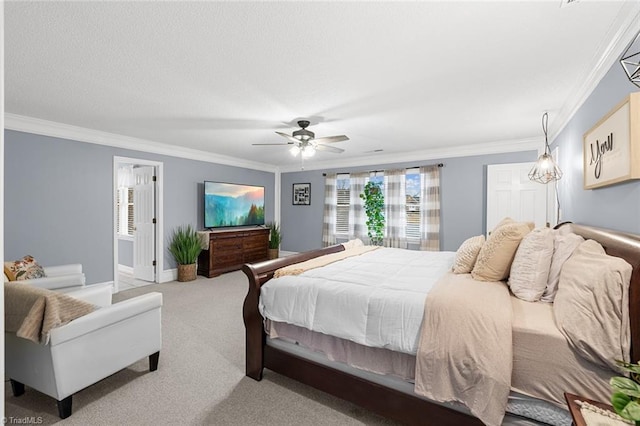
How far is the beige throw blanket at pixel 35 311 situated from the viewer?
1.71 meters

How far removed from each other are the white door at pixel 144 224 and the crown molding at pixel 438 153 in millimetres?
3332

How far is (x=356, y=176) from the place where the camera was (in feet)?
20.6

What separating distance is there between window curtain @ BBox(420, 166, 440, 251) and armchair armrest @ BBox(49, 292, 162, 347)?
452 centimetres

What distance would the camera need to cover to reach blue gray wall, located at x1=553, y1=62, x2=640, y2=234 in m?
1.78

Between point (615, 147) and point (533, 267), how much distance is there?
0.92 m

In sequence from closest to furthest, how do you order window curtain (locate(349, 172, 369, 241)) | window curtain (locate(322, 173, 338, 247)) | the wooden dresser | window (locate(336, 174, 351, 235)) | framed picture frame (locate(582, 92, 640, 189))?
1. framed picture frame (locate(582, 92, 640, 189))
2. the wooden dresser
3. window curtain (locate(349, 172, 369, 241))
4. window (locate(336, 174, 351, 235))
5. window curtain (locate(322, 173, 338, 247))

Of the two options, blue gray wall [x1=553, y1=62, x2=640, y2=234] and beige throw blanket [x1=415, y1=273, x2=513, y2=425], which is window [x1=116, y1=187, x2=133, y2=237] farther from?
blue gray wall [x1=553, y1=62, x2=640, y2=234]

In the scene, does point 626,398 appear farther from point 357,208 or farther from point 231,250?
point 231,250

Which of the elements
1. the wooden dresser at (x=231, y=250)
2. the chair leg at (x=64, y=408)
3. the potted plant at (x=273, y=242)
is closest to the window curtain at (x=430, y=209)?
the potted plant at (x=273, y=242)

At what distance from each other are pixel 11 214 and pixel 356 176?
17.7ft

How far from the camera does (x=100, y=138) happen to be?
4273mm

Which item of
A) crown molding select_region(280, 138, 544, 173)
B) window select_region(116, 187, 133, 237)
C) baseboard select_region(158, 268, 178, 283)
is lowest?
baseboard select_region(158, 268, 178, 283)

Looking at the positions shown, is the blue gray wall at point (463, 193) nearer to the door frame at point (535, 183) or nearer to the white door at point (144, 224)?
the door frame at point (535, 183)

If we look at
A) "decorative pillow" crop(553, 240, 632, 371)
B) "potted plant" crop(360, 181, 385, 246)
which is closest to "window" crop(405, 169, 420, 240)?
"potted plant" crop(360, 181, 385, 246)
